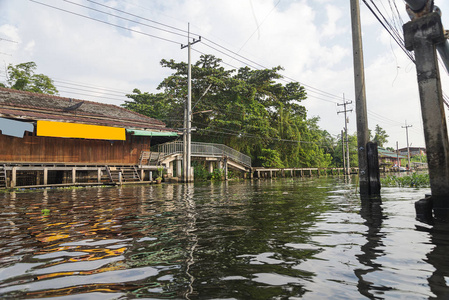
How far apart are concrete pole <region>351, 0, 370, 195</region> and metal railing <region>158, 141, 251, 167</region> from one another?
698 inches

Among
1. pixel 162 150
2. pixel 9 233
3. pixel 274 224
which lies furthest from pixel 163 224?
pixel 162 150

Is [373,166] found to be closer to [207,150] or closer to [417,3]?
[417,3]

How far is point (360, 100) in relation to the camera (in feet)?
29.3

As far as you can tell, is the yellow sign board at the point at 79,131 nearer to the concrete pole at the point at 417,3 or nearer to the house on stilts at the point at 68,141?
the house on stilts at the point at 68,141

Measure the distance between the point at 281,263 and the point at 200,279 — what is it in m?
0.86

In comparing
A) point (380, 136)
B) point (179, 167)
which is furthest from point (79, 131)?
point (380, 136)

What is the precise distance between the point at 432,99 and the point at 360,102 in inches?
137

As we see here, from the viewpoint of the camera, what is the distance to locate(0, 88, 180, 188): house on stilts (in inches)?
675

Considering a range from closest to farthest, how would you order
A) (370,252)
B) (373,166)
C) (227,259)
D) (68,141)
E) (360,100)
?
(227,259) → (370,252) → (373,166) → (360,100) → (68,141)

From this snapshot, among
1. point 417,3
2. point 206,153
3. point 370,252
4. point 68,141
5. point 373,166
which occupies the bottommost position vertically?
point 370,252

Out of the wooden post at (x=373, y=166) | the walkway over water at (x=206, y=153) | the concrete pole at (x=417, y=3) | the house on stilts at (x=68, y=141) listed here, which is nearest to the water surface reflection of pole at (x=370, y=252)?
the wooden post at (x=373, y=166)

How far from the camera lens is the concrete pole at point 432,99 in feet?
17.3

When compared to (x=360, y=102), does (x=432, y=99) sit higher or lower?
lower

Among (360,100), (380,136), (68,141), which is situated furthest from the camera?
(380,136)
